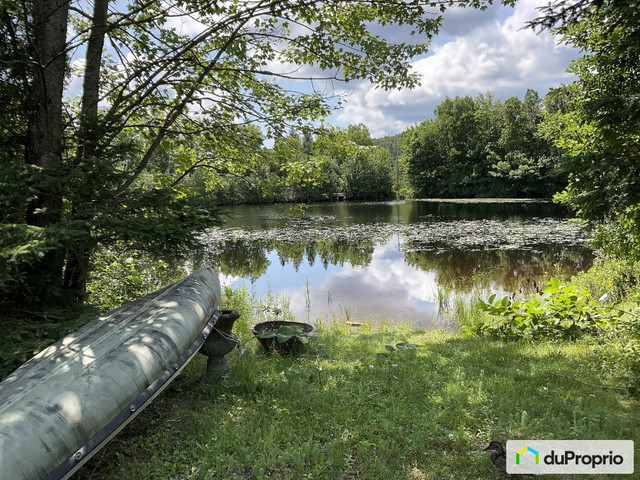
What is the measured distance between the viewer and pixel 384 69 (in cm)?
550

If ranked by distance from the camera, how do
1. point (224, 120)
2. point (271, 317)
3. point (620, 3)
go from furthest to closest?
point (271, 317), point (224, 120), point (620, 3)

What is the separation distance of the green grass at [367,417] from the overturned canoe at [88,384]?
579 millimetres

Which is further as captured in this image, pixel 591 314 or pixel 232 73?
pixel 232 73

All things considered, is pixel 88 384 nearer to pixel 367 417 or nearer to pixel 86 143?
pixel 367 417

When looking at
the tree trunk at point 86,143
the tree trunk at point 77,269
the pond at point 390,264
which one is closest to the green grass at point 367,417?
the tree trunk at point 77,269

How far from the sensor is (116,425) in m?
2.33

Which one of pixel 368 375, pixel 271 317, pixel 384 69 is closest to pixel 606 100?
pixel 384 69

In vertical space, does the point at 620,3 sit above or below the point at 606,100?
above

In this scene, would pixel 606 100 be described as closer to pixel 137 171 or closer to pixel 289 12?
pixel 289 12

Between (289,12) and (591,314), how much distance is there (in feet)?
18.7

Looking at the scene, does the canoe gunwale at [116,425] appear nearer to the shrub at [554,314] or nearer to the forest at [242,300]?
the forest at [242,300]

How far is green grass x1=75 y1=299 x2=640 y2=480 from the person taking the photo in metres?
2.66

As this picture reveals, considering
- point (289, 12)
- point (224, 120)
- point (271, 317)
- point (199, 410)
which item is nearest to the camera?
point (199, 410)

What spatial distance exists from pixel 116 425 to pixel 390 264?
11612 millimetres
